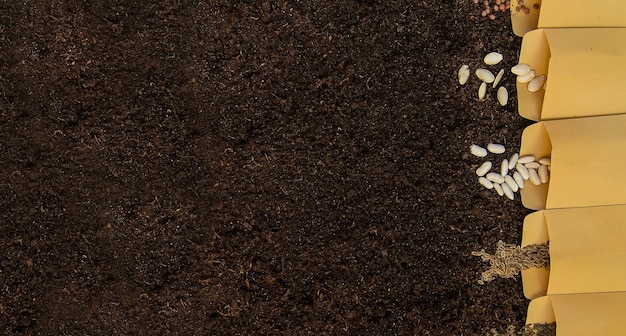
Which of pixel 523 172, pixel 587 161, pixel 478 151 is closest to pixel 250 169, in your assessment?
pixel 478 151

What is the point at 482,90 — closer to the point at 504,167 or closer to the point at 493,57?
the point at 493,57

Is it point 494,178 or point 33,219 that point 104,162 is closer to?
point 33,219

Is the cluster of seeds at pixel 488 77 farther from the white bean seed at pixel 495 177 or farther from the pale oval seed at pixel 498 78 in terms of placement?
the white bean seed at pixel 495 177

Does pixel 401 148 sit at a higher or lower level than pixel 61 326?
higher

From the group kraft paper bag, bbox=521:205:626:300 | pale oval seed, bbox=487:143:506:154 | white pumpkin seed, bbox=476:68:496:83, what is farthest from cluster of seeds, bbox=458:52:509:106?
kraft paper bag, bbox=521:205:626:300

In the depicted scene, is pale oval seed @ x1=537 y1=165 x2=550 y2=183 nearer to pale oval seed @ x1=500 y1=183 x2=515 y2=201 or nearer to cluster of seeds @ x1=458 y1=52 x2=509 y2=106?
pale oval seed @ x1=500 y1=183 x2=515 y2=201

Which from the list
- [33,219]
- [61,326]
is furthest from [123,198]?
[61,326]

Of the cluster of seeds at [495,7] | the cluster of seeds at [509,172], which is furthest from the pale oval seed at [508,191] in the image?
the cluster of seeds at [495,7]
